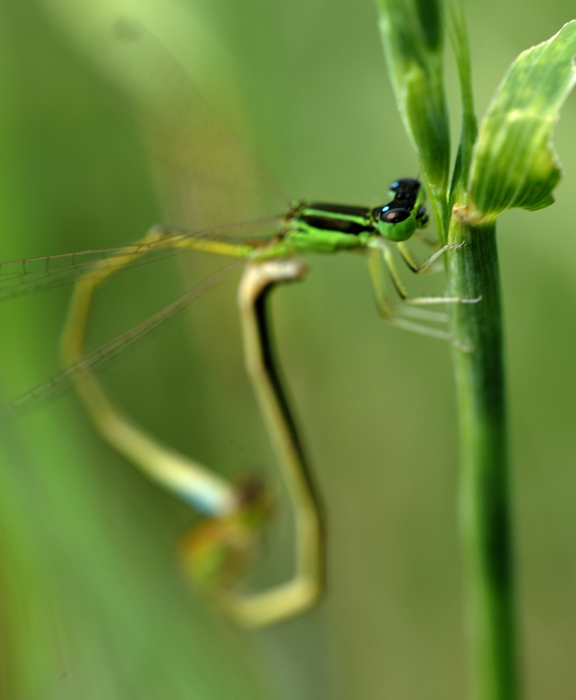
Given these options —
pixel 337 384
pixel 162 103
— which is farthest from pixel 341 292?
pixel 162 103

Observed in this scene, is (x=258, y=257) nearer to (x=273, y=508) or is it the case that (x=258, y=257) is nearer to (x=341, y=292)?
(x=341, y=292)

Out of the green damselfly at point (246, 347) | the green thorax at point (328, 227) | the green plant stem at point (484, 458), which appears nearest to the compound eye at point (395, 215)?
the green damselfly at point (246, 347)

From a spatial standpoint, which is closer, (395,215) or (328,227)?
(395,215)

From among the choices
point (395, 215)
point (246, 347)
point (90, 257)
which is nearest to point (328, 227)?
point (395, 215)

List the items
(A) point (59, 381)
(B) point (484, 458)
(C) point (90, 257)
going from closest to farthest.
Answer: (B) point (484, 458)
(A) point (59, 381)
(C) point (90, 257)

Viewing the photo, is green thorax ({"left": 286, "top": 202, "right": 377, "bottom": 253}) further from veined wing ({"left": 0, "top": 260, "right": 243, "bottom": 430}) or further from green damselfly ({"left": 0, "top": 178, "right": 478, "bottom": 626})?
veined wing ({"left": 0, "top": 260, "right": 243, "bottom": 430})

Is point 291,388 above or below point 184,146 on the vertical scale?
below

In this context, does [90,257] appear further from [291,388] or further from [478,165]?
[478,165]
